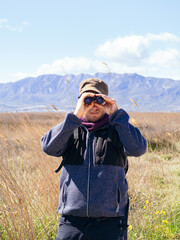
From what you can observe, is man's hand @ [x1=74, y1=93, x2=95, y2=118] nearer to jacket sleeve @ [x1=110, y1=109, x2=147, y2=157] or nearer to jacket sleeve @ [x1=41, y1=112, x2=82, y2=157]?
jacket sleeve @ [x1=41, y1=112, x2=82, y2=157]

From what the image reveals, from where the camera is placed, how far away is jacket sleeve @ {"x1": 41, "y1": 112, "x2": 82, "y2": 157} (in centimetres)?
189

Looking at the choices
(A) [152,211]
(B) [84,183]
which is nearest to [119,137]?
(B) [84,183]

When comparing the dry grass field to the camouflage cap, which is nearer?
the camouflage cap

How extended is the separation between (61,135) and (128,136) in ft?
1.46

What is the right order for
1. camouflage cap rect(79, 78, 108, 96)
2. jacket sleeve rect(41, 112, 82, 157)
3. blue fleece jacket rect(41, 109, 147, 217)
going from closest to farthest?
blue fleece jacket rect(41, 109, 147, 217), jacket sleeve rect(41, 112, 82, 157), camouflage cap rect(79, 78, 108, 96)

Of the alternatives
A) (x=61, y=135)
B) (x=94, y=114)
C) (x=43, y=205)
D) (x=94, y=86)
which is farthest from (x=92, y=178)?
(x=43, y=205)

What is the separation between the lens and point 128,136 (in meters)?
1.85

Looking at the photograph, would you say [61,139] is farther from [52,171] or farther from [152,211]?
[152,211]

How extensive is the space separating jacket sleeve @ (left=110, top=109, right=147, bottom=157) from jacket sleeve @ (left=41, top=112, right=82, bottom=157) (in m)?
0.26

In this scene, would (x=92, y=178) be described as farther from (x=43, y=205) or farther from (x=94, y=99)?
(x=43, y=205)

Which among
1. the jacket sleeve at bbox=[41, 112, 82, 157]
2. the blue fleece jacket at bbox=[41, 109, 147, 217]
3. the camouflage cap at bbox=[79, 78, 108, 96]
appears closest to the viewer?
the blue fleece jacket at bbox=[41, 109, 147, 217]

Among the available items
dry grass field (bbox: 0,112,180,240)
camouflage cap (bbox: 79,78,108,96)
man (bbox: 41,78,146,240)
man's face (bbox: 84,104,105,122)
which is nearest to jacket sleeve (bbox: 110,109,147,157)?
man (bbox: 41,78,146,240)

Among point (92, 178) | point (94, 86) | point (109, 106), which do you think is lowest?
point (92, 178)

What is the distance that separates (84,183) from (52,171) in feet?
4.57
